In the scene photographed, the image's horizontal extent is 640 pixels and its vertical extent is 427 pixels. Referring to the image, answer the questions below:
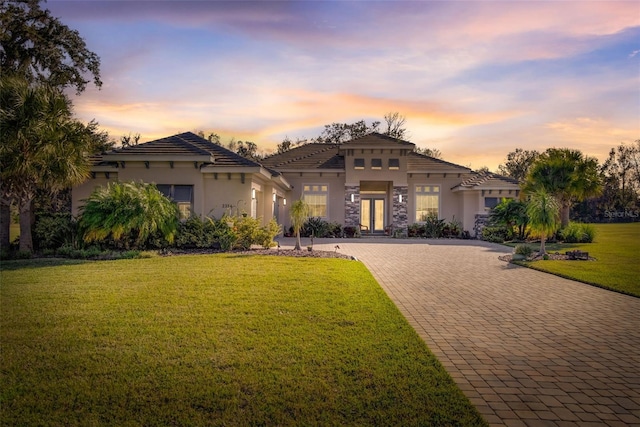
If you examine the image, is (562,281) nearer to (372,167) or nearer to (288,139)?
(372,167)

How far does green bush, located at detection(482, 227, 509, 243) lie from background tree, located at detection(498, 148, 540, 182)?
34.0 meters

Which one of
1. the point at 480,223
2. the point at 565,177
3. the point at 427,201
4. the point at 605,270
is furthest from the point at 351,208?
the point at 605,270

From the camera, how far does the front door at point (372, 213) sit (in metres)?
27.7

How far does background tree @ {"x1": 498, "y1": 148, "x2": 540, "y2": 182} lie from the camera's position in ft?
176

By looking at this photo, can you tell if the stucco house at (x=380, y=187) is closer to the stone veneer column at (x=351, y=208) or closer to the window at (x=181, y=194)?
the stone veneer column at (x=351, y=208)

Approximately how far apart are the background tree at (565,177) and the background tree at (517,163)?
30329mm

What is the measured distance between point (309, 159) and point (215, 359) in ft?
75.3

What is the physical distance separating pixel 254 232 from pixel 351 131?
30523mm

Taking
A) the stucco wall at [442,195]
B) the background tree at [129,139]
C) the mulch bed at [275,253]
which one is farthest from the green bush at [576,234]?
the background tree at [129,139]

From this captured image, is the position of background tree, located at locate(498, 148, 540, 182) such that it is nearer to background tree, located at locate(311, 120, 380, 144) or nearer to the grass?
background tree, located at locate(311, 120, 380, 144)

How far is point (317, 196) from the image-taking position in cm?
2620

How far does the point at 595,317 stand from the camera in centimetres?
695

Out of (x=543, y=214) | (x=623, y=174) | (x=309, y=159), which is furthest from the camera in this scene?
(x=623, y=174)

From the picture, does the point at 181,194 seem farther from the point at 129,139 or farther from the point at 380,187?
the point at 129,139
